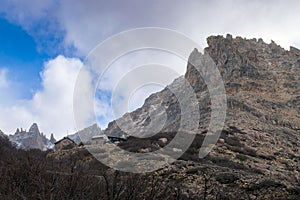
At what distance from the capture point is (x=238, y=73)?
236ft

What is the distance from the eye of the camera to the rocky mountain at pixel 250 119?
25.2 meters

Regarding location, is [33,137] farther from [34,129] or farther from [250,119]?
[250,119]

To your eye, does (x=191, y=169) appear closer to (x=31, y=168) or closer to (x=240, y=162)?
(x=240, y=162)

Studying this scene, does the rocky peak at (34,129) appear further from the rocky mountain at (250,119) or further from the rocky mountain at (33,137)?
the rocky mountain at (250,119)

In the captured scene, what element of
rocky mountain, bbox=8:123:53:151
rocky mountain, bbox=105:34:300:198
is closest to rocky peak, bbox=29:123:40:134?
rocky mountain, bbox=8:123:53:151

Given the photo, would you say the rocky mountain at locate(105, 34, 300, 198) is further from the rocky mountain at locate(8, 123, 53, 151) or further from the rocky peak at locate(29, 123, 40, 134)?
the rocky peak at locate(29, 123, 40, 134)

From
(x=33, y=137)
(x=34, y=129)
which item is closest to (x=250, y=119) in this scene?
(x=33, y=137)

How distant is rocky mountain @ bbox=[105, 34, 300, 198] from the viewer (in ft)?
82.6

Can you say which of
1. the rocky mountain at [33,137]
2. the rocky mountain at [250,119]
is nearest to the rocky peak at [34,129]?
the rocky mountain at [33,137]

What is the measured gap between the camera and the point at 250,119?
53156 mm

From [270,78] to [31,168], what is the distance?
6666 cm

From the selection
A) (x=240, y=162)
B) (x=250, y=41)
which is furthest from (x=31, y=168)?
(x=250, y=41)

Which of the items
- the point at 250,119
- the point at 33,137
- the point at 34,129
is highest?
the point at 34,129

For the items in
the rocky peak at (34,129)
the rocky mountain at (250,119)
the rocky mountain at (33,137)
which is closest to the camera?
the rocky mountain at (250,119)
